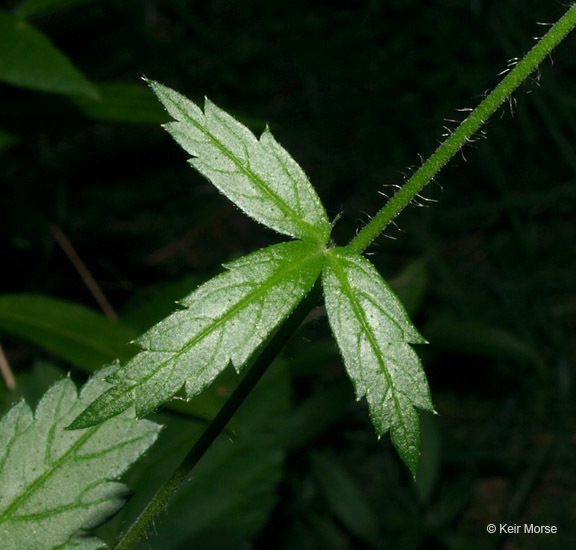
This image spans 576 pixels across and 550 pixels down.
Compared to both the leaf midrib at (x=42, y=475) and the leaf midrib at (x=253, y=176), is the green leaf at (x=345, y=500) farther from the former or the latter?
the leaf midrib at (x=253, y=176)

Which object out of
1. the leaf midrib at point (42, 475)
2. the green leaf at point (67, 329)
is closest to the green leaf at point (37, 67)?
the green leaf at point (67, 329)

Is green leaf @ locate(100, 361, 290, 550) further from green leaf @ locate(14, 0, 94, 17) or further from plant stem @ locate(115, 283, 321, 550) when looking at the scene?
green leaf @ locate(14, 0, 94, 17)

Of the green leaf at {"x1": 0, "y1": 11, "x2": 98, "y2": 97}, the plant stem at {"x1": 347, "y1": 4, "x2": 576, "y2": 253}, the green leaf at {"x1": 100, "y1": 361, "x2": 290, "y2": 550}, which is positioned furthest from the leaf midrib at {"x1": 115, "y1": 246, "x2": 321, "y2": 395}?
the green leaf at {"x1": 0, "y1": 11, "x2": 98, "y2": 97}

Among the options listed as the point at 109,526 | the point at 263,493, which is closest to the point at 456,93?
the point at 263,493

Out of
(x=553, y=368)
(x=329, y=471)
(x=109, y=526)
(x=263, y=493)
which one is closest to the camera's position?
(x=109, y=526)

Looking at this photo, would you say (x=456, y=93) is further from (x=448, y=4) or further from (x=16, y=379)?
(x=16, y=379)

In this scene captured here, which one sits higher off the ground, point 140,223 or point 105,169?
point 105,169

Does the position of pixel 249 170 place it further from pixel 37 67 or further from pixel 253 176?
pixel 37 67
